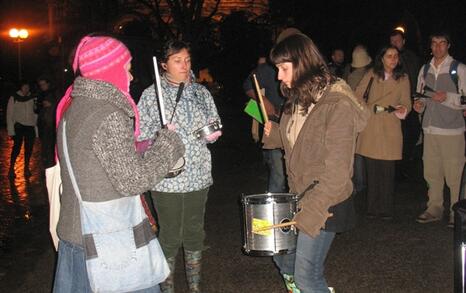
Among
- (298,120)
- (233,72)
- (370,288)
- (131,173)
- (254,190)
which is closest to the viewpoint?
(131,173)

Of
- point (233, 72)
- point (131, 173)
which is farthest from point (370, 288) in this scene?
point (233, 72)

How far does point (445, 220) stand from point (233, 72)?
70.4 ft

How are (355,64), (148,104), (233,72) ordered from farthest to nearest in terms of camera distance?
1. (233,72)
2. (355,64)
3. (148,104)

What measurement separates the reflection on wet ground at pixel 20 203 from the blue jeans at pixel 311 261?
3539mm

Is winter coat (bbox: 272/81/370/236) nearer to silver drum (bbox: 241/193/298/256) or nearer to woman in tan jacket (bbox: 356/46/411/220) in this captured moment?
silver drum (bbox: 241/193/298/256)

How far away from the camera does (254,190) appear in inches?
368

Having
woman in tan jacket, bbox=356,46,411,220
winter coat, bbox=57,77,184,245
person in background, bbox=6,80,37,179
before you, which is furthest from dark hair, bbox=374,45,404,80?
person in background, bbox=6,80,37,179

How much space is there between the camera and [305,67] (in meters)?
3.39

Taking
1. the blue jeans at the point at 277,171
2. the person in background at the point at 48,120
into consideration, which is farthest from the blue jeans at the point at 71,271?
the person in background at the point at 48,120

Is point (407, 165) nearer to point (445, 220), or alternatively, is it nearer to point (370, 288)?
point (445, 220)

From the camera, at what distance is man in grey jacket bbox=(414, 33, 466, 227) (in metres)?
6.54

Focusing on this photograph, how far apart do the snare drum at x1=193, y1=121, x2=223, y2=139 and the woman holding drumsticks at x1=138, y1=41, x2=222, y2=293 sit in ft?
0.10

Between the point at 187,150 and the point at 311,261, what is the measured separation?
138cm

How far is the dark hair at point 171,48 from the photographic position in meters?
4.44
